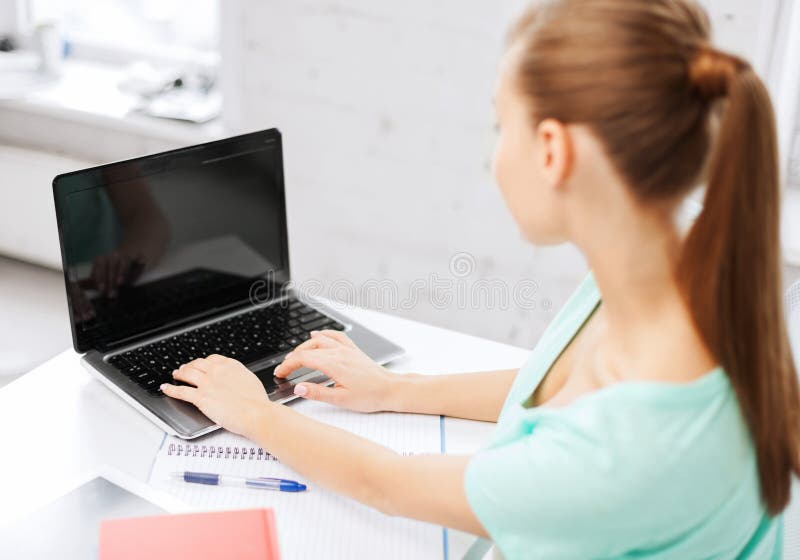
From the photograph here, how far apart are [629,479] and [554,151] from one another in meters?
0.28

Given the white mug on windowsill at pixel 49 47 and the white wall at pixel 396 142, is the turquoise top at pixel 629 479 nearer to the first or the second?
the white wall at pixel 396 142

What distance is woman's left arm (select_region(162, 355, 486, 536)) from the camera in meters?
0.86

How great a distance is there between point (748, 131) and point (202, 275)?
2.74 feet

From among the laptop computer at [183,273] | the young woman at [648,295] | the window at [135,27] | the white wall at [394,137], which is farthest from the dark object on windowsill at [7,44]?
the young woman at [648,295]

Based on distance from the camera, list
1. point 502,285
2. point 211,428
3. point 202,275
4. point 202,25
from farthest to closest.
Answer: point 202,25 < point 502,285 < point 202,275 < point 211,428

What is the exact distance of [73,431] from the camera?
107cm

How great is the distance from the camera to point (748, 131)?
26.5 inches

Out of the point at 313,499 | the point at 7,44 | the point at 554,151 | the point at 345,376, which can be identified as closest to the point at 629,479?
the point at 554,151

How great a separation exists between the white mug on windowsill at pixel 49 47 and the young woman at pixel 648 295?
6.76 feet

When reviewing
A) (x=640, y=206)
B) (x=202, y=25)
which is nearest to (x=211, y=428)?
(x=640, y=206)

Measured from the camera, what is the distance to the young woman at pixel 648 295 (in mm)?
704

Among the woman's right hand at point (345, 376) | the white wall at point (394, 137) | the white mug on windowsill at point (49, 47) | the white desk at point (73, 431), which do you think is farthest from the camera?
the white mug on windowsill at point (49, 47)

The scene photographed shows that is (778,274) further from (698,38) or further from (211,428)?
(211,428)

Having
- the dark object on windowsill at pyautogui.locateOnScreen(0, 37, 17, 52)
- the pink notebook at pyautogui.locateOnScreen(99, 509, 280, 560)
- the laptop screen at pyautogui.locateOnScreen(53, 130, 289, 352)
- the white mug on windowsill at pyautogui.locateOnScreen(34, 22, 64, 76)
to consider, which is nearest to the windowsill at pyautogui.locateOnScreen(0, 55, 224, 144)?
the white mug on windowsill at pyautogui.locateOnScreen(34, 22, 64, 76)
